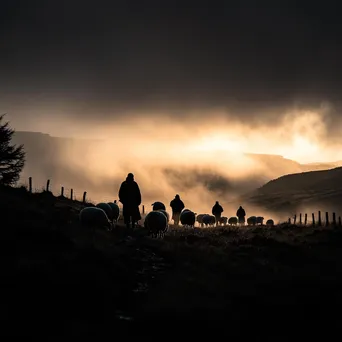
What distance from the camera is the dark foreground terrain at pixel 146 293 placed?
717 centimetres

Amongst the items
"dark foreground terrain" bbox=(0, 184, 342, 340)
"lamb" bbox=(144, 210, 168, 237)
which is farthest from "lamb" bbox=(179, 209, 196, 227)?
"dark foreground terrain" bbox=(0, 184, 342, 340)

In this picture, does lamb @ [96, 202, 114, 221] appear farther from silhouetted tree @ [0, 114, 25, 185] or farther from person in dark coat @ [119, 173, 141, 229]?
silhouetted tree @ [0, 114, 25, 185]

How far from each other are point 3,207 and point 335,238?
18.4 metres

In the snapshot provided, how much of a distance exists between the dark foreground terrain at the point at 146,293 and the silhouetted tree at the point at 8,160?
30.2 m

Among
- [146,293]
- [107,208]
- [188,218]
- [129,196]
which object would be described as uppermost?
[129,196]

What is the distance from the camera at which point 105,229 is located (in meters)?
20.9

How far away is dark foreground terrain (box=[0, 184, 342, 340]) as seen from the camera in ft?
23.5

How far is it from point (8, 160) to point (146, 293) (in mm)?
38362

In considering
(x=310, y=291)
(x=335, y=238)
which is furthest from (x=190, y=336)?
(x=335, y=238)

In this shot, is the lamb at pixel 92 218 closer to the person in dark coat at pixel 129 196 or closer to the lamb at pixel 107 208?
the person in dark coat at pixel 129 196

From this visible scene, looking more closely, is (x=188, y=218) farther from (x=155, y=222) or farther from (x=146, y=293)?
(x=146, y=293)

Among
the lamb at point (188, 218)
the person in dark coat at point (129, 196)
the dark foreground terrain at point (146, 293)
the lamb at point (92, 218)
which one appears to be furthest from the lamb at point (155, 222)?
the lamb at point (188, 218)

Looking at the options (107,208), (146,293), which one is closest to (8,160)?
(107,208)

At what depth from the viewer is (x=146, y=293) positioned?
9.55 meters
